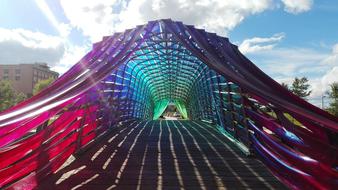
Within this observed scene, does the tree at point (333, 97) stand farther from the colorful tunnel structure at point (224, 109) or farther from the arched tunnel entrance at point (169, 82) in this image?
the colorful tunnel structure at point (224, 109)

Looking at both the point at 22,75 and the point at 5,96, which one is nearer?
the point at 5,96

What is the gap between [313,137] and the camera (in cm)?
597

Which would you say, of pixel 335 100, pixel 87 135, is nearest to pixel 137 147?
pixel 87 135

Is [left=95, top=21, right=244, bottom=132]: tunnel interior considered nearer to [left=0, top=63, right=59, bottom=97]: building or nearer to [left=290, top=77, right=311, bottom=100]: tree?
[left=290, top=77, right=311, bottom=100]: tree

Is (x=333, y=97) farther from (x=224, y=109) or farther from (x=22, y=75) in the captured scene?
(x=22, y=75)

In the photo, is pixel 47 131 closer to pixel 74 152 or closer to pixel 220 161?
pixel 74 152

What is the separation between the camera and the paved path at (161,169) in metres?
6.12

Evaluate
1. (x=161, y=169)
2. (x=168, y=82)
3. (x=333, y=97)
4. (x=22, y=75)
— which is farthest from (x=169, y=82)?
(x=22, y=75)

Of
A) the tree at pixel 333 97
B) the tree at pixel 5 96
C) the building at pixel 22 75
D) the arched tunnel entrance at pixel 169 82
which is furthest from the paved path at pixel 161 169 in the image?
the building at pixel 22 75

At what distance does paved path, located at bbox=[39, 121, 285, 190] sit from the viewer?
6.12 meters

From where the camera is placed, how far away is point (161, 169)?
7.27 meters

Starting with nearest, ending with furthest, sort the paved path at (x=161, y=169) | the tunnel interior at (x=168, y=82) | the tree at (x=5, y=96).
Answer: the paved path at (x=161, y=169) < the tunnel interior at (x=168, y=82) < the tree at (x=5, y=96)

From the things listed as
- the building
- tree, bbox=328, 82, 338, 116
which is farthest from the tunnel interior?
the building

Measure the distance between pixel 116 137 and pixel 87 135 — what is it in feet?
9.27
